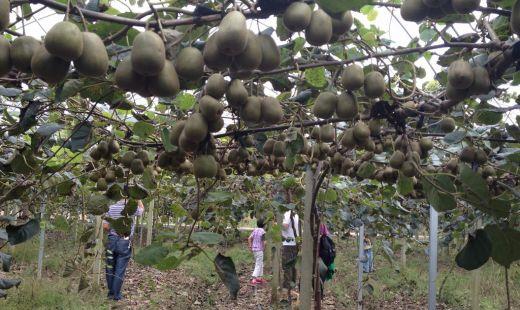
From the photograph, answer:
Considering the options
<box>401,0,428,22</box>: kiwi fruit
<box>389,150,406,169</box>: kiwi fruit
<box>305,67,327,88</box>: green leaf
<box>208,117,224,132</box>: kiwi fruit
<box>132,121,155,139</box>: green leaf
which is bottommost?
<box>208,117,224,132</box>: kiwi fruit

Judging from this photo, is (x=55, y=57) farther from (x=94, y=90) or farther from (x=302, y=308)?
(x=302, y=308)

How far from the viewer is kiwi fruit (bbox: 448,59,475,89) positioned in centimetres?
103

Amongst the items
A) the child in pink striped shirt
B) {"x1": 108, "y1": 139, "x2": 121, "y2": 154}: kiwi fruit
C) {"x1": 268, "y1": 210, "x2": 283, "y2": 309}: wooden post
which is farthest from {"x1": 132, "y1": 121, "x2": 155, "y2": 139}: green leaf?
the child in pink striped shirt

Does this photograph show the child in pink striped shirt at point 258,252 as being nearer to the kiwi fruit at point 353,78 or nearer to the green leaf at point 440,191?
the green leaf at point 440,191

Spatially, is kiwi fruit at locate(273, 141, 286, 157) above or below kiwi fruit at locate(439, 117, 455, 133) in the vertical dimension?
below

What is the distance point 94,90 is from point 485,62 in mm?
1010

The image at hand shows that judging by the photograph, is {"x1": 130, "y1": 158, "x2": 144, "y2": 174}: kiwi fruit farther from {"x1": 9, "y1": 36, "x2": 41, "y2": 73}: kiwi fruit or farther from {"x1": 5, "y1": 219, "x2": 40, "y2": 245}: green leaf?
{"x1": 9, "y1": 36, "x2": 41, "y2": 73}: kiwi fruit

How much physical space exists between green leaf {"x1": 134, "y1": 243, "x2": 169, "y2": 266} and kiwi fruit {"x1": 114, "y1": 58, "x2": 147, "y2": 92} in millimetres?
677

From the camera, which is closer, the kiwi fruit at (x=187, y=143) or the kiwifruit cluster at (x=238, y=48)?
the kiwifruit cluster at (x=238, y=48)

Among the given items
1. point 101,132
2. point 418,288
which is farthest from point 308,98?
point 418,288

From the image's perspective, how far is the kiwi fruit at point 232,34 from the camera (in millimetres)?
794

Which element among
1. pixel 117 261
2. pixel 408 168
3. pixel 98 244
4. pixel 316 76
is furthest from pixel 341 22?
pixel 117 261

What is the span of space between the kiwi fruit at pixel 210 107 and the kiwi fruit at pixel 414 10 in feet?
1.40

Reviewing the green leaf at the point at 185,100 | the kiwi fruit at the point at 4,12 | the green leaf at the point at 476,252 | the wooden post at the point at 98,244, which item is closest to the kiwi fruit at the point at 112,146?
the green leaf at the point at 185,100
